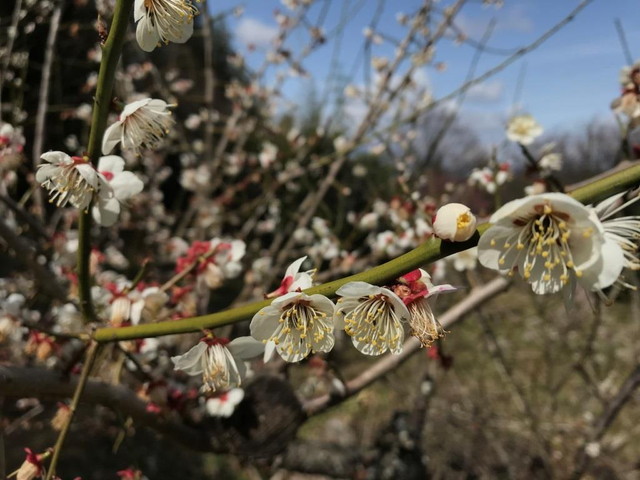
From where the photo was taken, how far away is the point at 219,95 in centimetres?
827

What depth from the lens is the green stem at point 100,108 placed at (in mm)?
724

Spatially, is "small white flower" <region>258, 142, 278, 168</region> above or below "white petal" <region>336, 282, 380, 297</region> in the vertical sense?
above

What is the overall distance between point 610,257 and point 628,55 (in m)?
1.27

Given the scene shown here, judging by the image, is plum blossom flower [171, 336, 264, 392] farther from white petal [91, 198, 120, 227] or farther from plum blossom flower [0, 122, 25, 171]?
plum blossom flower [0, 122, 25, 171]

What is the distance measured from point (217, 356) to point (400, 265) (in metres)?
0.42

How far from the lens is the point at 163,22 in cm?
84

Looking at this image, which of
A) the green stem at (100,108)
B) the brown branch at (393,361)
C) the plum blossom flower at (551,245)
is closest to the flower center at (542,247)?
the plum blossom flower at (551,245)

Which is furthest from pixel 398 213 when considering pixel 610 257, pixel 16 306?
pixel 610 257

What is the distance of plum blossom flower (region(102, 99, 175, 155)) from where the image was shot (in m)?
0.90

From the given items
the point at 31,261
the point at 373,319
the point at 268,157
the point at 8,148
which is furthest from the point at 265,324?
the point at 268,157

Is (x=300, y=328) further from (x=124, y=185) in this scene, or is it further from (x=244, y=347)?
(x=124, y=185)

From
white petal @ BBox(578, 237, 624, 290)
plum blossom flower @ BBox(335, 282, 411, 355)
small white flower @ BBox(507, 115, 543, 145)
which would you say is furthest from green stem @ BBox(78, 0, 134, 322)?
small white flower @ BBox(507, 115, 543, 145)

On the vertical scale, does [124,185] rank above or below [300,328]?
above

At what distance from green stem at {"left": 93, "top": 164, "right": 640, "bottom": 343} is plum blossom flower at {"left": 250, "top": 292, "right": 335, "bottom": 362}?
25mm
